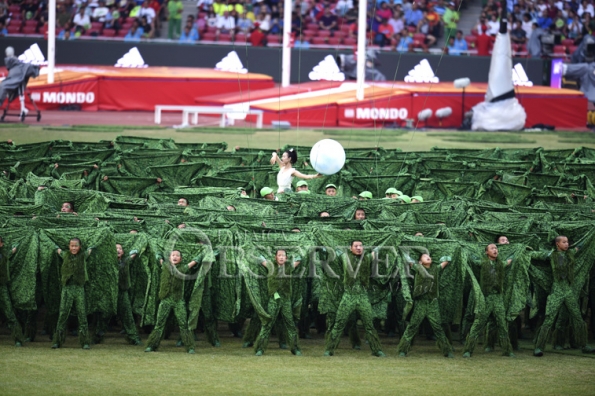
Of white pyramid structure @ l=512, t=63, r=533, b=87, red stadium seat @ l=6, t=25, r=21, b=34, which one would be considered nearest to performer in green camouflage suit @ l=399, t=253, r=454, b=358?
white pyramid structure @ l=512, t=63, r=533, b=87

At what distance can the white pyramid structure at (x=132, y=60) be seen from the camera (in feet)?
117

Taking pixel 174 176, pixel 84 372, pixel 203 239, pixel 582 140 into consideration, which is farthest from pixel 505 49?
pixel 84 372

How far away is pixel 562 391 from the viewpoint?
11250 mm

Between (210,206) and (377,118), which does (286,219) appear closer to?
(210,206)

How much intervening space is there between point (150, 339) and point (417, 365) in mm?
3107

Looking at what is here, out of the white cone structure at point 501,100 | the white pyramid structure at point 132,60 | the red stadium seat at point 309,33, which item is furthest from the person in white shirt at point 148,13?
the white cone structure at point 501,100

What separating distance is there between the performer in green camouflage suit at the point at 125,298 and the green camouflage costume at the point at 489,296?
4.01 m

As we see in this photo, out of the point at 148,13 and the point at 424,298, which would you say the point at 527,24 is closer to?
the point at 148,13

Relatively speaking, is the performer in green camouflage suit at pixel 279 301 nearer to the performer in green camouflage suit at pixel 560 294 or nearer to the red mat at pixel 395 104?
the performer in green camouflage suit at pixel 560 294

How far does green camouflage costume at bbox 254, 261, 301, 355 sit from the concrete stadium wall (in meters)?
23.2

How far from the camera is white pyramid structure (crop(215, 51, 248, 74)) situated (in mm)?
35594

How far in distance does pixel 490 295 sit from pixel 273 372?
283 cm

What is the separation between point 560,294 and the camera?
42.8 ft

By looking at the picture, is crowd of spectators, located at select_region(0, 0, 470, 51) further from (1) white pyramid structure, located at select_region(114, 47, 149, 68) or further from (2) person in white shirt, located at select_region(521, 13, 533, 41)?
(2) person in white shirt, located at select_region(521, 13, 533, 41)
